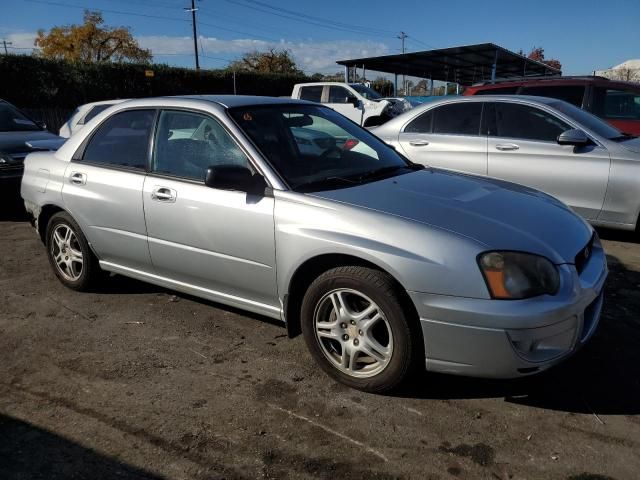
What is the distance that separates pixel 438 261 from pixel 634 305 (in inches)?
94.8

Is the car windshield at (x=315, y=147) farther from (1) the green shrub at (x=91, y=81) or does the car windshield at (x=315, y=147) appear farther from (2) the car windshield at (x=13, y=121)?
(1) the green shrub at (x=91, y=81)

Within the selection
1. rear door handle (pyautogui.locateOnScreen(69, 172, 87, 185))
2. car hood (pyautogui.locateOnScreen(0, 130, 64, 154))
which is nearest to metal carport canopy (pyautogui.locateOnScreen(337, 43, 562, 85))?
car hood (pyautogui.locateOnScreen(0, 130, 64, 154))

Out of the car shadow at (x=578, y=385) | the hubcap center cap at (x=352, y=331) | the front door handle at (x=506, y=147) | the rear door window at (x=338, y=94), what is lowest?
the car shadow at (x=578, y=385)

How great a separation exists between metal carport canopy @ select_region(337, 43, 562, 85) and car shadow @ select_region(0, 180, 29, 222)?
20748 millimetres

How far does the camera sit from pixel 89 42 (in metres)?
Result: 59.1

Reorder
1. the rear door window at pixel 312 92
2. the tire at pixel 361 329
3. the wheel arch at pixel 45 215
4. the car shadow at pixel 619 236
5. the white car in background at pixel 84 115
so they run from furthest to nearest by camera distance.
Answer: the rear door window at pixel 312 92, the white car in background at pixel 84 115, the car shadow at pixel 619 236, the wheel arch at pixel 45 215, the tire at pixel 361 329

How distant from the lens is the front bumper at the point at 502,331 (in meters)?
2.52

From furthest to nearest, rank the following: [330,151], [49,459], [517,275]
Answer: [330,151]
[517,275]
[49,459]

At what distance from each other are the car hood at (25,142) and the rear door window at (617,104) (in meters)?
8.25

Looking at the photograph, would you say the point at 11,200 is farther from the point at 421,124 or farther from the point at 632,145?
the point at 632,145

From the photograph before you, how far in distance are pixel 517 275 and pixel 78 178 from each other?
133 inches

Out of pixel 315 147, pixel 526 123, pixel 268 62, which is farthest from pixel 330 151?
pixel 268 62

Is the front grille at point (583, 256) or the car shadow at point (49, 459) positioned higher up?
the front grille at point (583, 256)

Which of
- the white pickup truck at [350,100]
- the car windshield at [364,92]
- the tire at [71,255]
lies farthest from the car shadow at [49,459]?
the car windshield at [364,92]
